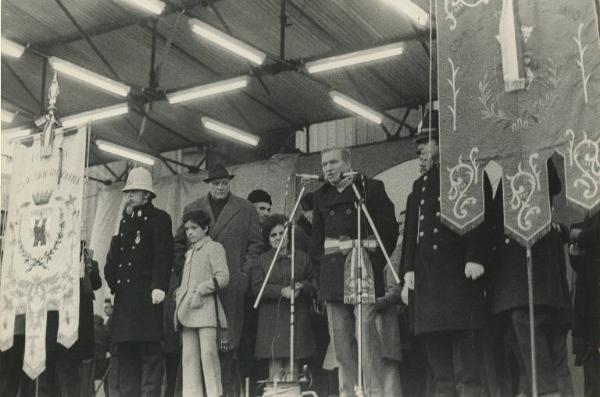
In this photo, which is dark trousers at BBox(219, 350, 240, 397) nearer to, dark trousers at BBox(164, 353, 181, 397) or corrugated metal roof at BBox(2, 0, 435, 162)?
dark trousers at BBox(164, 353, 181, 397)

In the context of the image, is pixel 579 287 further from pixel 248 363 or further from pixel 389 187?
pixel 389 187

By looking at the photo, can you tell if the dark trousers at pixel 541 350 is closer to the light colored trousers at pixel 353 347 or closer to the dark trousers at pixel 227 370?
the light colored trousers at pixel 353 347

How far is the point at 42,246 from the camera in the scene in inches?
230

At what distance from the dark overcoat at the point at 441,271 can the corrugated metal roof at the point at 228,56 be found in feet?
22.8

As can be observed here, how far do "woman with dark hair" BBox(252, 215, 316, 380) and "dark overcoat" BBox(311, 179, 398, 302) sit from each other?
3.12 ft

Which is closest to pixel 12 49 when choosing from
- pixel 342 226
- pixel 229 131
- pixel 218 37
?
pixel 218 37

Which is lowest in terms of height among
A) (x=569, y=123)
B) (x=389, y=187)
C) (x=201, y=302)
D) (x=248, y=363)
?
(x=248, y=363)

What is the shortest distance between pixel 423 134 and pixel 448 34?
87 cm

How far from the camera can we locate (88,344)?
6785 mm

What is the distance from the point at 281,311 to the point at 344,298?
4.98 ft

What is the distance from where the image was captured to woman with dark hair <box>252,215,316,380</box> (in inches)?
266

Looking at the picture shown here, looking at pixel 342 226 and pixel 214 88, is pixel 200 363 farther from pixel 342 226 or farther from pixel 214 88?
pixel 214 88

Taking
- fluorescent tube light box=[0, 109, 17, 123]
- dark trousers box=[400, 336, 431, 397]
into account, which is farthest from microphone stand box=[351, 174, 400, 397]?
fluorescent tube light box=[0, 109, 17, 123]

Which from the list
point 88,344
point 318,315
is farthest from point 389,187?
point 88,344
